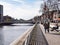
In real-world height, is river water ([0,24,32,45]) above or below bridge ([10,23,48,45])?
below

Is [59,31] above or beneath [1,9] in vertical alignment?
beneath

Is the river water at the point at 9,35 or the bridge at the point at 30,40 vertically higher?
the bridge at the point at 30,40

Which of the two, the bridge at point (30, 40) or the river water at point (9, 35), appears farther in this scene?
the river water at point (9, 35)

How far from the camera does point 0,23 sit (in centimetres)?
18575

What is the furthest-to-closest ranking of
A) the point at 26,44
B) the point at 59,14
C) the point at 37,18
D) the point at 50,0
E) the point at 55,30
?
the point at 37,18, the point at 59,14, the point at 50,0, the point at 55,30, the point at 26,44

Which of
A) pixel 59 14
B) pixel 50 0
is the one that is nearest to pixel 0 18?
pixel 59 14

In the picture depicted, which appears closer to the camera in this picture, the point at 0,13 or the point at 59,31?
the point at 59,31

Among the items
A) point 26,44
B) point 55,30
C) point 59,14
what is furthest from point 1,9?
point 26,44

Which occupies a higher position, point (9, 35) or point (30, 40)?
point (30, 40)

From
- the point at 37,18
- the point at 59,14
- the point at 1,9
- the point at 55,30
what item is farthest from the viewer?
the point at 1,9

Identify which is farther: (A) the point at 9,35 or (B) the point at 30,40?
(A) the point at 9,35

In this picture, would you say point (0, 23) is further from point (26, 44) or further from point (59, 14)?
point (26, 44)

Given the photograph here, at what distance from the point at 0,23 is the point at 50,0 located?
138 metres

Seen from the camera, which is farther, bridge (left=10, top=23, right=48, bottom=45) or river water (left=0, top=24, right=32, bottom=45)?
→ river water (left=0, top=24, right=32, bottom=45)
